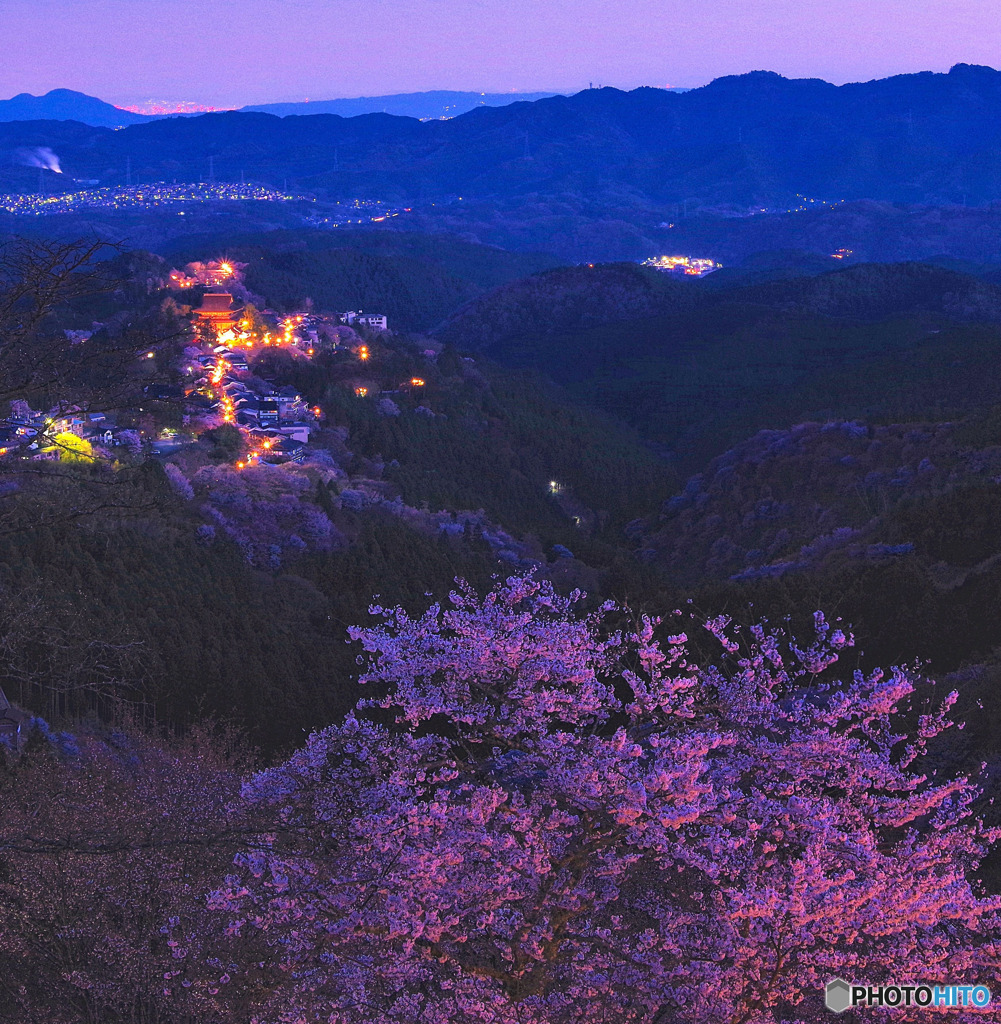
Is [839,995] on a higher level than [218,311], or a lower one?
lower

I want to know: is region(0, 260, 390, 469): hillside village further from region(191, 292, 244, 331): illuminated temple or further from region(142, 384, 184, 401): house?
region(142, 384, 184, 401): house

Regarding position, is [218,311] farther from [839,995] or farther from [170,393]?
[839,995]

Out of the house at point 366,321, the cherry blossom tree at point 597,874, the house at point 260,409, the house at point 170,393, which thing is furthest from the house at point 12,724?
the house at point 366,321

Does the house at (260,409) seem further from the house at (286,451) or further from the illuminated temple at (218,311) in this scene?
the illuminated temple at (218,311)

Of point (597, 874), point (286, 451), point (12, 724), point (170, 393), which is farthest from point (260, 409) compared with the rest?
point (597, 874)

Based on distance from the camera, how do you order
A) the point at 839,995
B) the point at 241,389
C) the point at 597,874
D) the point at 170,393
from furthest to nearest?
1. the point at 241,389
2. the point at 170,393
3. the point at 597,874
4. the point at 839,995

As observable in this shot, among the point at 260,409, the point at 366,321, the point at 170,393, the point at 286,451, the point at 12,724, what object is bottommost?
the point at 12,724

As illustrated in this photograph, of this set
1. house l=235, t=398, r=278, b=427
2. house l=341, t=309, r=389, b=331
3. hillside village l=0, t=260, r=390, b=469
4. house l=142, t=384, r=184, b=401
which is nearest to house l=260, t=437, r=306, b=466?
hillside village l=0, t=260, r=390, b=469
